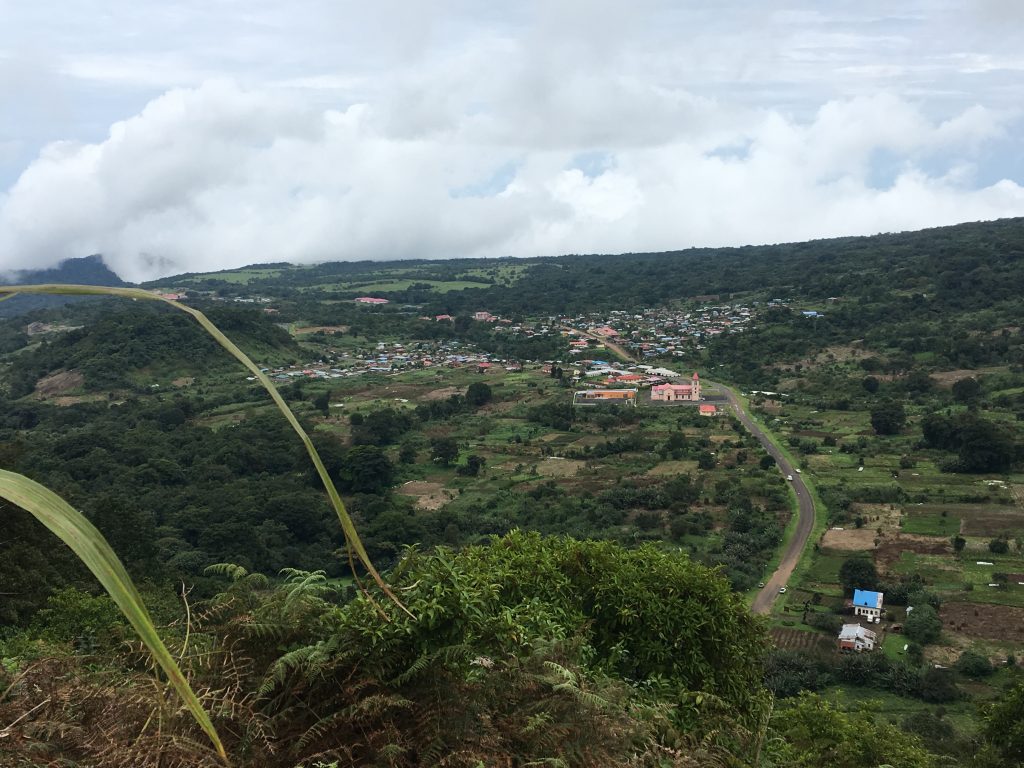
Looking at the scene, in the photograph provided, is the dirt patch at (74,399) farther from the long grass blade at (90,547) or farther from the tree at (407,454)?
the long grass blade at (90,547)

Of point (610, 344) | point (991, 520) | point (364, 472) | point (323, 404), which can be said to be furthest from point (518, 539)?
point (610, 344)

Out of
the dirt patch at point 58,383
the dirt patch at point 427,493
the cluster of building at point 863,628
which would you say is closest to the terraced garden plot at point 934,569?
the cluster of building at point 863,628

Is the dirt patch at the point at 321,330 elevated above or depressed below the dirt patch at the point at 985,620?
above

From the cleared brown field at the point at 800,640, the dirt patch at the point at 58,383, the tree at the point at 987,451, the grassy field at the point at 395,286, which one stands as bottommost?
the cleared brown field at the point at 800,640

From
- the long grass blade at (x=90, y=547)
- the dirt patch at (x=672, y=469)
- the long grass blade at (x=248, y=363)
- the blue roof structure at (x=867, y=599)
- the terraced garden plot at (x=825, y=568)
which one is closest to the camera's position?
the long grass blade at (x=90, y=547)

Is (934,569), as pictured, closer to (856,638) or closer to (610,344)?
(856,638)

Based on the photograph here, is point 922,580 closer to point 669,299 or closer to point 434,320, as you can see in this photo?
point 434,320

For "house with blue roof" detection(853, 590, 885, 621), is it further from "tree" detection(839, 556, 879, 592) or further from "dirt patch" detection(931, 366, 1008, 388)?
"dirt patch" detection(931, 366, 1008, 388)
